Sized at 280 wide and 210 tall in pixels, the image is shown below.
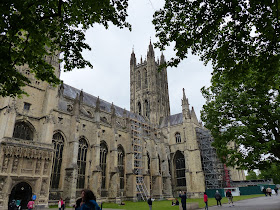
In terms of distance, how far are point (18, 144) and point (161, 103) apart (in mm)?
38187

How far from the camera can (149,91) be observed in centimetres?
5088

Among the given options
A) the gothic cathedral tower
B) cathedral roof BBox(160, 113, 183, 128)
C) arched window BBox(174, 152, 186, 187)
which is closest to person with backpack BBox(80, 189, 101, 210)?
arched window BBox(174, 152, 186, 187)

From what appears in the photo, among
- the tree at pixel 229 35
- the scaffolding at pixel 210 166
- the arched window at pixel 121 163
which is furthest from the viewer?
the scaffolding at pixel 210 166

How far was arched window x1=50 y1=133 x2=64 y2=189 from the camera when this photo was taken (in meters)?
21.2

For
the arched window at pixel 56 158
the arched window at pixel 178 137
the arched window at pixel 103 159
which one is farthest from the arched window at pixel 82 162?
the arched window at pixel 178 137

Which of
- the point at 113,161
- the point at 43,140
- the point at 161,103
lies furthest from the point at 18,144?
the point at 161,103

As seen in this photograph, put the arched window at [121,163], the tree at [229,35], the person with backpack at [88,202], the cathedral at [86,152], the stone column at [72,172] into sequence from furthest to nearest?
the arched window at [121,163] < the stone column at [72,172] < the cathedral at [86,152] < the tree at [229,35] < the person with backpack at [88,202]

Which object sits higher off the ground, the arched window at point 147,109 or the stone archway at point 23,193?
the arched window at point 147,109

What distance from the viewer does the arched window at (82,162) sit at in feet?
77.5

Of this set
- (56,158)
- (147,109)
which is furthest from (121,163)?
(147,109)

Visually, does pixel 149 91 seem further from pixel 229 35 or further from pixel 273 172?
pixel 229 35

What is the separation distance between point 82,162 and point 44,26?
20726mm

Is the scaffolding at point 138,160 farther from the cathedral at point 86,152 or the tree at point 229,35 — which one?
the tree at point 229,35

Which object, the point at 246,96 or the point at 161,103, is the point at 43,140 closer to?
the point at 246,96
